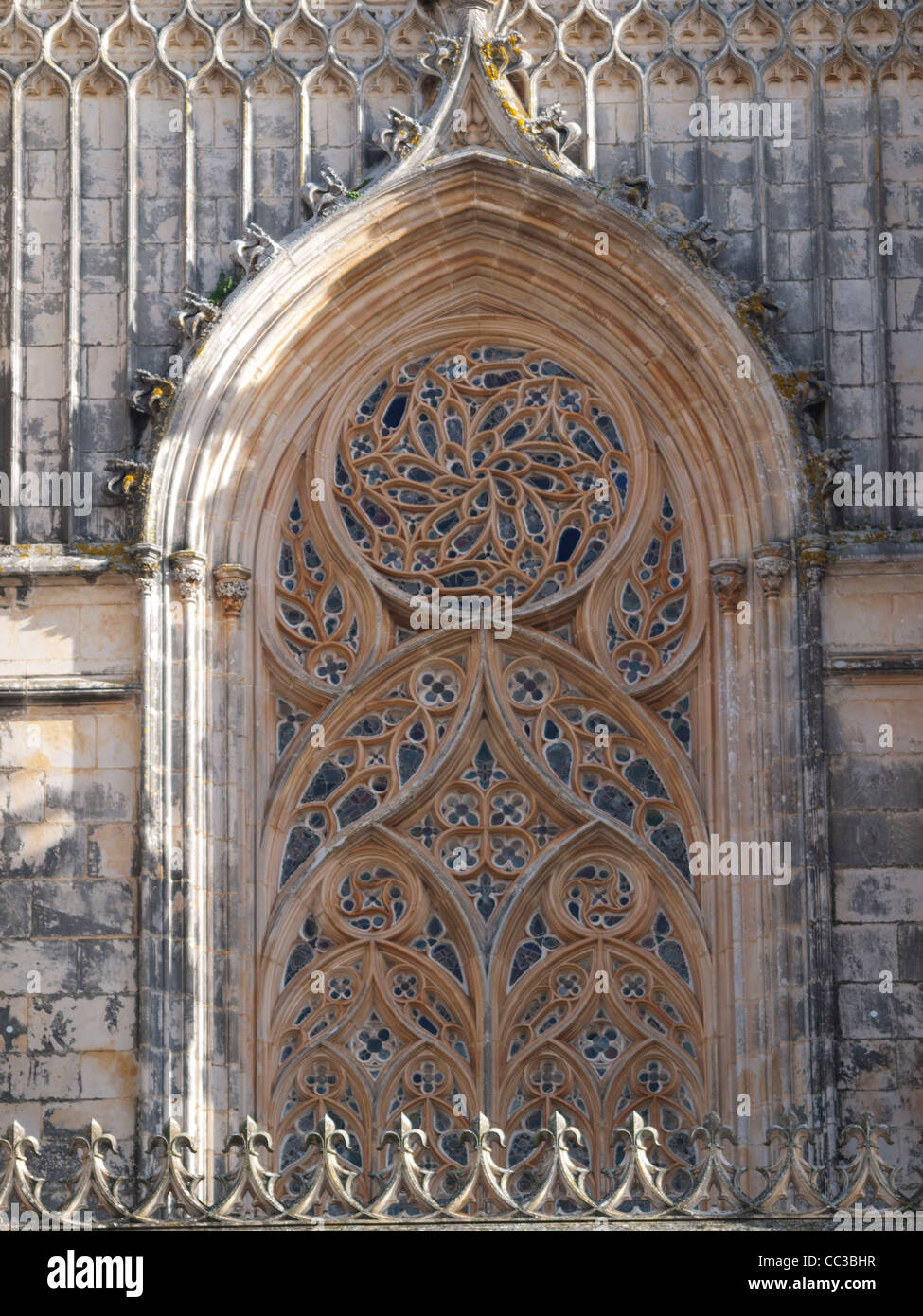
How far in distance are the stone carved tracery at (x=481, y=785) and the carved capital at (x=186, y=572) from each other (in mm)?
701

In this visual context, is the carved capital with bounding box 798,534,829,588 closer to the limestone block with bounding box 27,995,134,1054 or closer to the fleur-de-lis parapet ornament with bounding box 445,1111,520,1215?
the fleur-de-lis parapet ornament with bounding box 445,1111,520,1215

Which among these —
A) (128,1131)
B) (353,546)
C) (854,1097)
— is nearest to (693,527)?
(353,546)

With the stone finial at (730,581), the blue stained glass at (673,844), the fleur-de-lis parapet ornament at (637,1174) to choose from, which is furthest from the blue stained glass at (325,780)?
the fleur-de-lis parapet ornament at (637,1174)

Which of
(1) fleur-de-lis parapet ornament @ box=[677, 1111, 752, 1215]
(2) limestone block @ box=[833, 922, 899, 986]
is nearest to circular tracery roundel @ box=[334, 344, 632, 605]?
(2) limestone block @ box=[833, 922, 899, 986]

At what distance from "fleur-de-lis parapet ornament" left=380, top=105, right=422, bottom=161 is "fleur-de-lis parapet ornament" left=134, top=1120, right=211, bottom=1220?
7657mm

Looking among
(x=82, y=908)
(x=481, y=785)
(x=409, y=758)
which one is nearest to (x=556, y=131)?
(x=409, y=758)

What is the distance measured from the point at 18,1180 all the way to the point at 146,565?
4919mm

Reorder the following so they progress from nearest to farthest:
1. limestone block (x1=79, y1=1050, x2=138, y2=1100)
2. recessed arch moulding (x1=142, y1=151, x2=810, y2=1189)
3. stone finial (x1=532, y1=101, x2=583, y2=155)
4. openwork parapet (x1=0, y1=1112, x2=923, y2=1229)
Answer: openwork parapet (x1=0, y1=1112, x2=923, y2=1229) < limestone block (x1=79, y1=1050, x2=138, y2=1100) < recessed arch moulding (x1=142, y1=151, x2=810, y2=1189) < stone finial (x1=532, y1=101, x2=583, y2=155)

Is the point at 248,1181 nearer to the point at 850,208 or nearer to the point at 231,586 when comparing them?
the point at 231,586

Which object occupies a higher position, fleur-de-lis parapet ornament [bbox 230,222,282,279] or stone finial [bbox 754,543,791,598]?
fleur-de-lis parapet ornament [bbox 230,222,282,279]

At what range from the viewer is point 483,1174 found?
830 inches

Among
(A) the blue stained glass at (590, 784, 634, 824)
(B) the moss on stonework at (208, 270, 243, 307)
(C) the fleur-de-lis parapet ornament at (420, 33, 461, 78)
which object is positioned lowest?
(A) the blue stained glass at (590, 784, 634, 824)

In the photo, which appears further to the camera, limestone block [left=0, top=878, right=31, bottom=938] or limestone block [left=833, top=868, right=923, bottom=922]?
limestone block [left=0, top=878, right=31, bottom=938]

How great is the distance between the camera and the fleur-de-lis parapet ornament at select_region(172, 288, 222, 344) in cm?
2458
